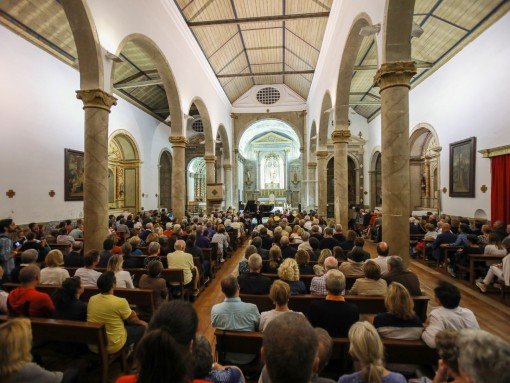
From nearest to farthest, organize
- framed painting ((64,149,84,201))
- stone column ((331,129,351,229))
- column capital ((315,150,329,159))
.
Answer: stone column ((331,129,351,229)), framed painting ((64,149,84,201)), column capital ((315,150,329,159))

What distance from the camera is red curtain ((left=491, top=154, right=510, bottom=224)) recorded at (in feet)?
24.5

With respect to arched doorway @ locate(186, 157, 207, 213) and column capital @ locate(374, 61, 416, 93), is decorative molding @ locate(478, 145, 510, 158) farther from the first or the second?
arched doorway @ locate(186, 157, 207, 213)

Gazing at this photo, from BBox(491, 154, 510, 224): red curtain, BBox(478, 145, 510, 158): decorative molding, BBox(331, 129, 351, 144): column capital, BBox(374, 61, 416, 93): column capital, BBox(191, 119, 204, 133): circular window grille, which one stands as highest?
BBox(191, 119, 204, 133): circular window grille

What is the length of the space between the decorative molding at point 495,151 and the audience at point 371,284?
6.35m

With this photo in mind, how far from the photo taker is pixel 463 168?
9.29 meters

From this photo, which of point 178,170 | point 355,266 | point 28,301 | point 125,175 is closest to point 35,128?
point 178,170

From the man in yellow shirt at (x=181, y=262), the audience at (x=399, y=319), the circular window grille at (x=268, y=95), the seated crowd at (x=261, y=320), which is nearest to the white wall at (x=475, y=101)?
the seated crowd at (x=261, y=320)

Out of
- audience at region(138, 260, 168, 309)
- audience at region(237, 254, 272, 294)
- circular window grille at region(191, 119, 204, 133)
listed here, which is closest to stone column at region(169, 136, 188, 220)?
audience at region(138, 260, 168, 309)

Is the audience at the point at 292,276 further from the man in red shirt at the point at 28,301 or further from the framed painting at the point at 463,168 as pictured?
the framed painting at the point at 463,168

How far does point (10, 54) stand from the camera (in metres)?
7.89

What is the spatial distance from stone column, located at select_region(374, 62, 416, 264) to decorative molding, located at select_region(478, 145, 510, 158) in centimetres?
428

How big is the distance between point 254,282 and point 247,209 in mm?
12725

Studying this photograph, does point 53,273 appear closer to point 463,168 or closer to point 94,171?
point 94,171

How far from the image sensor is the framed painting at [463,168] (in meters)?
8.81
